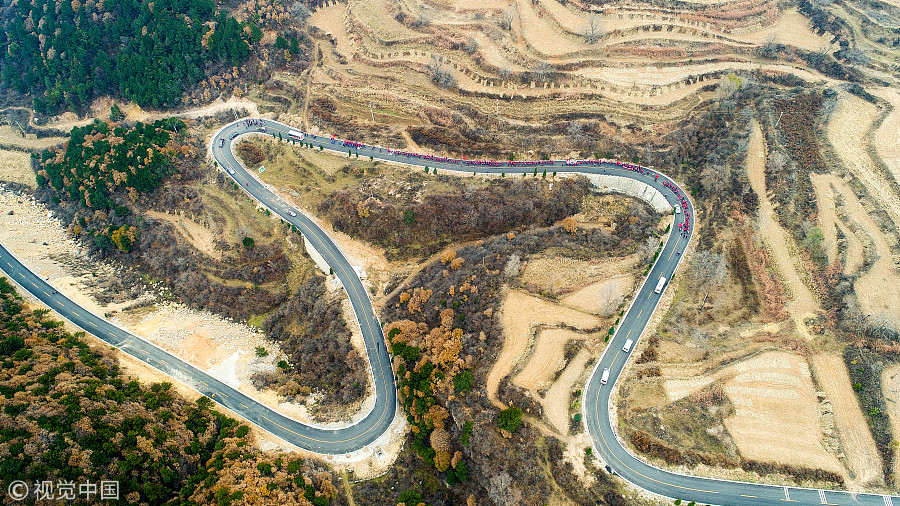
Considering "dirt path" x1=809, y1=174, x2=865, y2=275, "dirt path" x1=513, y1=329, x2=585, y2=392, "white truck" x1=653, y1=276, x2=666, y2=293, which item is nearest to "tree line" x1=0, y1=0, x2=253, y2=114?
"dirt path" x1=513, y1=329, x2=585, y2=392

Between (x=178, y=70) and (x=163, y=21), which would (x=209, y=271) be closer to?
(x=178, y=70)

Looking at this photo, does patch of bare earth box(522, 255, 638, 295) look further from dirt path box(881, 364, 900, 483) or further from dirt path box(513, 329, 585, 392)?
dirt path box(881, 364, 900, 483)

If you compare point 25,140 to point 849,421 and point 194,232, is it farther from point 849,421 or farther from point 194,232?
point 849,421

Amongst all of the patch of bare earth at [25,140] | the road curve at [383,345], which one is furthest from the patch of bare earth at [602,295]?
the patch of bare earth at [25,140]

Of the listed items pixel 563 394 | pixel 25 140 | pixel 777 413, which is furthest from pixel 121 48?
pixel 777 413

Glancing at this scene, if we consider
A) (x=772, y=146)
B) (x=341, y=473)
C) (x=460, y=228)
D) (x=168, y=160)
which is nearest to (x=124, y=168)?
(x=168, y=160)
